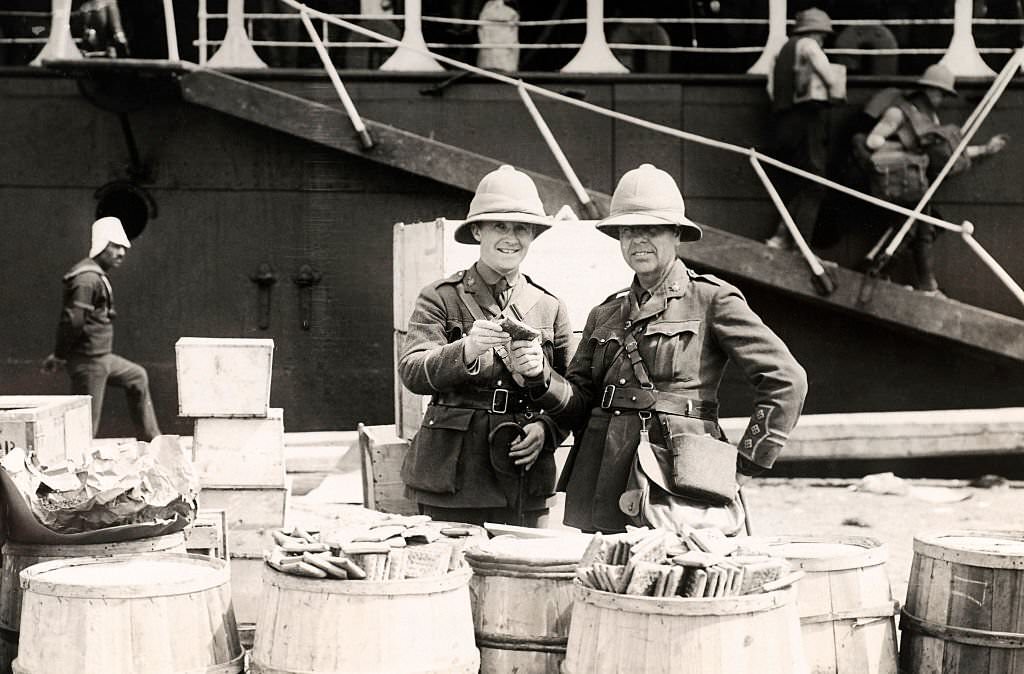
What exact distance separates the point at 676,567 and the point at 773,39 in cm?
854

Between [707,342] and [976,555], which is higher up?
[707,342]

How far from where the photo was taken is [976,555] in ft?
13.6

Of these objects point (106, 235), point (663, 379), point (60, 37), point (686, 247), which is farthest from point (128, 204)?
point (663, 379)

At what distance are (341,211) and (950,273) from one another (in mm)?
4832

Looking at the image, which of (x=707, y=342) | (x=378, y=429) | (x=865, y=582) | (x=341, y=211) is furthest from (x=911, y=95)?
(x=865, y=582)

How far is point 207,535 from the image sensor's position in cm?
530

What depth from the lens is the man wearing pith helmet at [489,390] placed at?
4965mm

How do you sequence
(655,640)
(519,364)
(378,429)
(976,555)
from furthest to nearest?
(378,429), (519,364), (976,555), (655,640)

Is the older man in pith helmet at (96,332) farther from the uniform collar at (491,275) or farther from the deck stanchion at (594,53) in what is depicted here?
the uniform collar at (491,275)

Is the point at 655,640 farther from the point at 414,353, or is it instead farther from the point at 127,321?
the point at 127,321

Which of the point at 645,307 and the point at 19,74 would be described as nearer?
the point at 645,307

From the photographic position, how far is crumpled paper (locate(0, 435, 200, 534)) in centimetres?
443

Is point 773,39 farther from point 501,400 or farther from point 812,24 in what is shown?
point 501,400

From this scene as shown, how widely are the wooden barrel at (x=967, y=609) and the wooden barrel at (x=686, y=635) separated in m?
0.81
